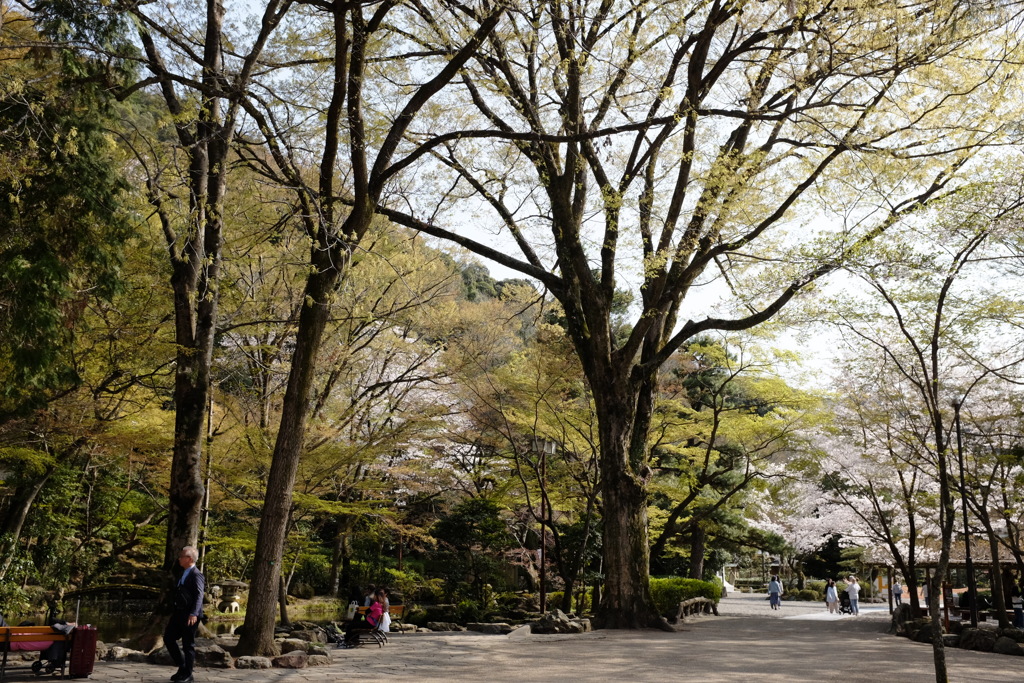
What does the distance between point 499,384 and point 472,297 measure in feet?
51.5

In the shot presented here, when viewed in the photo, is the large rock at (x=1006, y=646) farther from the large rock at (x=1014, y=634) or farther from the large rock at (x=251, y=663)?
the large rock at (x=251, y=663)

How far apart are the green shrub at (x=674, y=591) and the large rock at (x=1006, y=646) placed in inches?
310

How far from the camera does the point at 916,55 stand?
32.1ft

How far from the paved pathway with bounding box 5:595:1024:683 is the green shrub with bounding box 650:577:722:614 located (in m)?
6.61

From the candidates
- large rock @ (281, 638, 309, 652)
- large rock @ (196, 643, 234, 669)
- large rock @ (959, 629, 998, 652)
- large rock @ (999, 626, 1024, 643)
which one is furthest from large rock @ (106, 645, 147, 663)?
large rock @ (999, 626, 1024, 643)

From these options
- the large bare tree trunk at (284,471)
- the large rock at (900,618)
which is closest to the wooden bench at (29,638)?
the large bare tree trunk at (284,471)

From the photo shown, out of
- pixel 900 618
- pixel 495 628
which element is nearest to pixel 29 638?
pixel 495 628

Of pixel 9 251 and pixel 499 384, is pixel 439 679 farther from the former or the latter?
pixel 499 384

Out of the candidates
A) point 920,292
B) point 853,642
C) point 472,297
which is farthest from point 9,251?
point 472,297

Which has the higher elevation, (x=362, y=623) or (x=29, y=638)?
(x=29, y=638)

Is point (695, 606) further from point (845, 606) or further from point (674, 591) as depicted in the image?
point (845, 606)

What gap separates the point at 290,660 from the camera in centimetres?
Answer: 803

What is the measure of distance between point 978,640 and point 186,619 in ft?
42.9

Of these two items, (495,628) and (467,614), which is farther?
(467,614)
